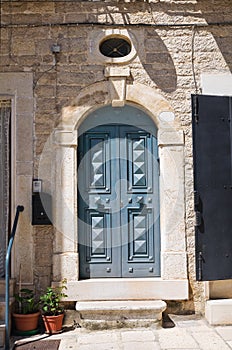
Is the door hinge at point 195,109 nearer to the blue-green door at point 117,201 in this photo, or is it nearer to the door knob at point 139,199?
the blue-green door at point 117,201

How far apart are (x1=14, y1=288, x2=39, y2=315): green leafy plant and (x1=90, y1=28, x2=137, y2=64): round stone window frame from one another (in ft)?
8.46

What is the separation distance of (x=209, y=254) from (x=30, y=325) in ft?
6.25

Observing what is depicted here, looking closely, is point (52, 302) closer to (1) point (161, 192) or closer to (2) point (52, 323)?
(2) point (52, 323)

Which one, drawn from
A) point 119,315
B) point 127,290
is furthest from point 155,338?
point 127,290

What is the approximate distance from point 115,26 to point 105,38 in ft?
0.57

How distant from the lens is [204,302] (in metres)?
4.72

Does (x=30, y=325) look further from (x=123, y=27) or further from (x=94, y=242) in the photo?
(x=123, y=27)

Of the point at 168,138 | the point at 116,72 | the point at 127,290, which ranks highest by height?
the point at 116,72

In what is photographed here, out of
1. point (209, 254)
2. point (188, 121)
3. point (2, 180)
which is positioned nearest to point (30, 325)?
point (2, 180)

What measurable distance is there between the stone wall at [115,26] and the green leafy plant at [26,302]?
1.58 m

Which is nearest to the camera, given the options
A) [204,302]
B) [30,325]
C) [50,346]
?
[50,346]

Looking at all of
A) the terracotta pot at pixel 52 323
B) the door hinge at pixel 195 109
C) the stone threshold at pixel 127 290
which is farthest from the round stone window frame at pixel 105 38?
the terracotta pot at pixel 52 323

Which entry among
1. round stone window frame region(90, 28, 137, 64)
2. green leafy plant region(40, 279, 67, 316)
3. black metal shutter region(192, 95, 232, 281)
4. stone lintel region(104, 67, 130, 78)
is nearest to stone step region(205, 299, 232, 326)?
black metal shutter region(192, 95, 232, 281)

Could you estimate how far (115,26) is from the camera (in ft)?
16.3
